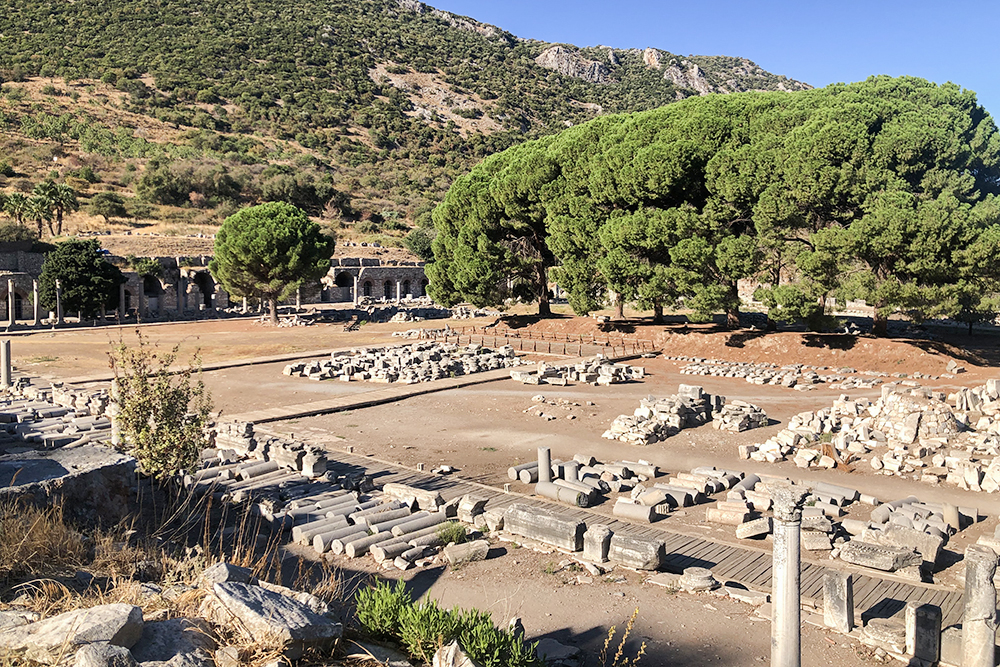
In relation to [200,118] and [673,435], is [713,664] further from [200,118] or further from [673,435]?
[200,118]

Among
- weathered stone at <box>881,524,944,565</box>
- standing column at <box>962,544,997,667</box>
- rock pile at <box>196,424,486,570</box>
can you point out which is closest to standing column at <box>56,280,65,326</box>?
rock pile at <box>196,424,486,570</box>

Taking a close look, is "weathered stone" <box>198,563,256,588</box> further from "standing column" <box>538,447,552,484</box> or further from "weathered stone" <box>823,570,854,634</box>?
"standing column" <box>538,447,552,484</box>

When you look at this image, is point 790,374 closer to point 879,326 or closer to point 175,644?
point 879,326

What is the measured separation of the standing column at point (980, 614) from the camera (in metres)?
6.33

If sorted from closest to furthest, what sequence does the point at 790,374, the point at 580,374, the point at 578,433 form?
the point at 578,433, the point at 580,374, the point at 790,374

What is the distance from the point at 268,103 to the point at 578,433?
9277 cm

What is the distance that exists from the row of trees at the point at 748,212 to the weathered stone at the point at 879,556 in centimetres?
1795

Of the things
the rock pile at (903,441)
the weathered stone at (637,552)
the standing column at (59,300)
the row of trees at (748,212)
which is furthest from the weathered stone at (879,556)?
the standing column at (59,300)

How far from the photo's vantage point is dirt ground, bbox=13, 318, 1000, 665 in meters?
7.38

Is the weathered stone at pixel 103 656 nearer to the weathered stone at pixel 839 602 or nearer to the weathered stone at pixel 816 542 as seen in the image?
the weathered stone at pixel 839 602

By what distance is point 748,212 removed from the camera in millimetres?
29391

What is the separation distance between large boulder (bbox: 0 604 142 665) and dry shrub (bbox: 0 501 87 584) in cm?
180

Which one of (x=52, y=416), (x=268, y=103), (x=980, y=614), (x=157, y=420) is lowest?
(x=52, y=416)

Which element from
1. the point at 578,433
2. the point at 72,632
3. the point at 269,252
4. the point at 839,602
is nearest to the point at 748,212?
the point at 578,433
